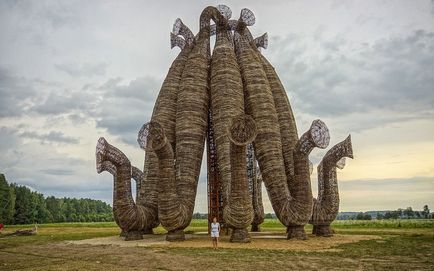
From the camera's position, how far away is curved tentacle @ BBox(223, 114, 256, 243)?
1780cm

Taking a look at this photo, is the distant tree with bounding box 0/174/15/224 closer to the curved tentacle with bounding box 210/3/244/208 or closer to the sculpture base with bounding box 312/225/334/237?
the curved tentacle with bounding box 210/3/244/208

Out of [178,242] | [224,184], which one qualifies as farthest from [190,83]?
[178,242]

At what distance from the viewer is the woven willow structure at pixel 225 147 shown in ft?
63.0

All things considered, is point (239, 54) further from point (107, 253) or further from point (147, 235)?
point (107, 253)

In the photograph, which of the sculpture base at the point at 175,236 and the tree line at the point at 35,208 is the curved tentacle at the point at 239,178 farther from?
the tree line at the point at 35,208

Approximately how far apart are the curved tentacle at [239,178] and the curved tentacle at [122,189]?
5.31 m

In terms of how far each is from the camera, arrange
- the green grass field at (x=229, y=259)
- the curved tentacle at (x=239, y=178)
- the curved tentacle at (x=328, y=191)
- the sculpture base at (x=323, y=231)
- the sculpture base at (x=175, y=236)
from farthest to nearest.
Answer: the sculpture base at (x=323, y=231), the curved tentacle at (x=328, y=191), the sculpture base at (x=175, y=236), the curved tentacle at (x=239, y=178), the green grass field at (x=229, y=259)

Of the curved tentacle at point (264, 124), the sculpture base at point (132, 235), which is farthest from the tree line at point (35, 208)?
the curved tentacle at point (264, 124)

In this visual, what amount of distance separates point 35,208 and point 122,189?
5657cm

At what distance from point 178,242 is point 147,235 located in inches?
224

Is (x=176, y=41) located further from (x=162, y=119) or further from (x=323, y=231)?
(x=323, y=231)

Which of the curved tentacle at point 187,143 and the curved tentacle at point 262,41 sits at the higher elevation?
the curved tentacle at point 262,41

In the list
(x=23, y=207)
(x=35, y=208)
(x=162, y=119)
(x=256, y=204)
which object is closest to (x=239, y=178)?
(x=162, y=119)

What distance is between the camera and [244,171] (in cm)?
1852
